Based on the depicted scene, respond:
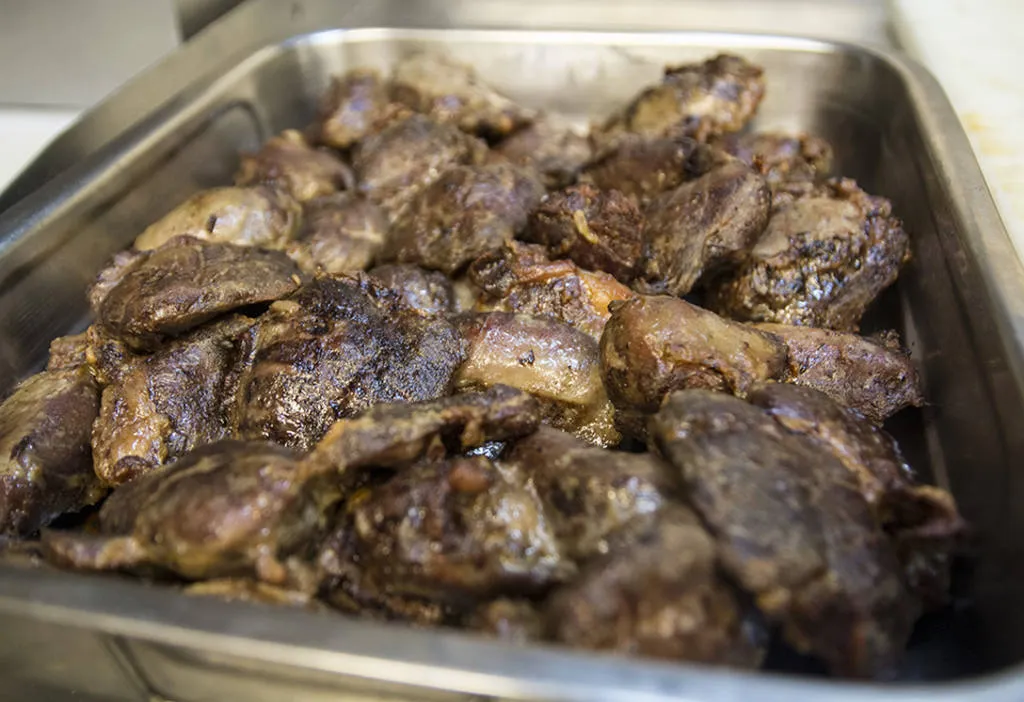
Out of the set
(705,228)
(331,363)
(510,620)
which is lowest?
(510,620)

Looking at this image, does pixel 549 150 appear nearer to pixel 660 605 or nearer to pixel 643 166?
pixel 643 166

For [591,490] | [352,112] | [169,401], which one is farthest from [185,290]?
[352,112]

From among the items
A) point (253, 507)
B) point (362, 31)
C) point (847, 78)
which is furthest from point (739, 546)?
point (362, 31)

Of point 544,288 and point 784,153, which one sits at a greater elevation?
point 784,153

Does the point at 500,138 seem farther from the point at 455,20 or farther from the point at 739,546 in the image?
the point at 739,546

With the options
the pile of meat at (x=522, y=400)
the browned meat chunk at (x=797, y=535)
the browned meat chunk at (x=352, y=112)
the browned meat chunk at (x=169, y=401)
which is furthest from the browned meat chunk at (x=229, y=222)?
the browned meat chunk at (x=797, y=535)

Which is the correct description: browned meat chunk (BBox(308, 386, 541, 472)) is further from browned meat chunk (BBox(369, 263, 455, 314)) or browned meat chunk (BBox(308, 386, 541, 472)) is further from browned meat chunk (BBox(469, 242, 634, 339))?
browned meat chunk (BBox(369, 263, 455, 314))
